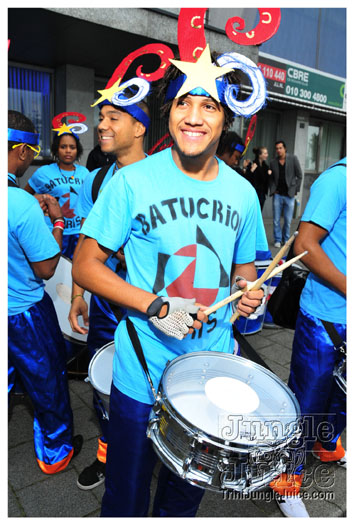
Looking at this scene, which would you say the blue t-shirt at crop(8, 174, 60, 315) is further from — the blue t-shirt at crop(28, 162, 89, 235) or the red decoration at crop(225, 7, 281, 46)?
the blue t-shirt at crop(28, 162, 89, 235)

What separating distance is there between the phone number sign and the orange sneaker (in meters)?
9.94

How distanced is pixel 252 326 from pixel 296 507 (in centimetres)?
244

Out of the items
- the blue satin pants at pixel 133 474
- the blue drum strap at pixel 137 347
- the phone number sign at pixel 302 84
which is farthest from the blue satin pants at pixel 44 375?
the phone number sign at pixel 302 84

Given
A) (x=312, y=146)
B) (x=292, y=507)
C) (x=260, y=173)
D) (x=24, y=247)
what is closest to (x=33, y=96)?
(x=260, y=173)

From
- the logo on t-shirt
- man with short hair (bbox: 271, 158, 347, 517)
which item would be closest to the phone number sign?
man with short hair (bbox: 271, 158, 347, 517)

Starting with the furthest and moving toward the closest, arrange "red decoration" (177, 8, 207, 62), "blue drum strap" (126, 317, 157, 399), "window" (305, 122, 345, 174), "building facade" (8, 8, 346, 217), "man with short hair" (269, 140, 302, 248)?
1. "window" (305, 122, 345, 174)
2. "man with short hair" (269, 140, 302, 248)
3. "building facade" (8, 8, 346, 217)
4. "red decoration" (177, 8, 207, 62)
5. "blue drum strap" (126, 317, 157, 399)

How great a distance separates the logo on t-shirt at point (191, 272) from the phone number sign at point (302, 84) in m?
10.3

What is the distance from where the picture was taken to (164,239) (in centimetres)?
149

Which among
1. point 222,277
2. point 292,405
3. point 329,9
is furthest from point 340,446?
point 329,9

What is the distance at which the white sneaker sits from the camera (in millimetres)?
2176

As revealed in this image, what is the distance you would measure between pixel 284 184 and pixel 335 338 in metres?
7.70

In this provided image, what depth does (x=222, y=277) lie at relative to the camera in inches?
63.7

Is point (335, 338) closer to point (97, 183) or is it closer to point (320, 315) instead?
point (320, 315)
